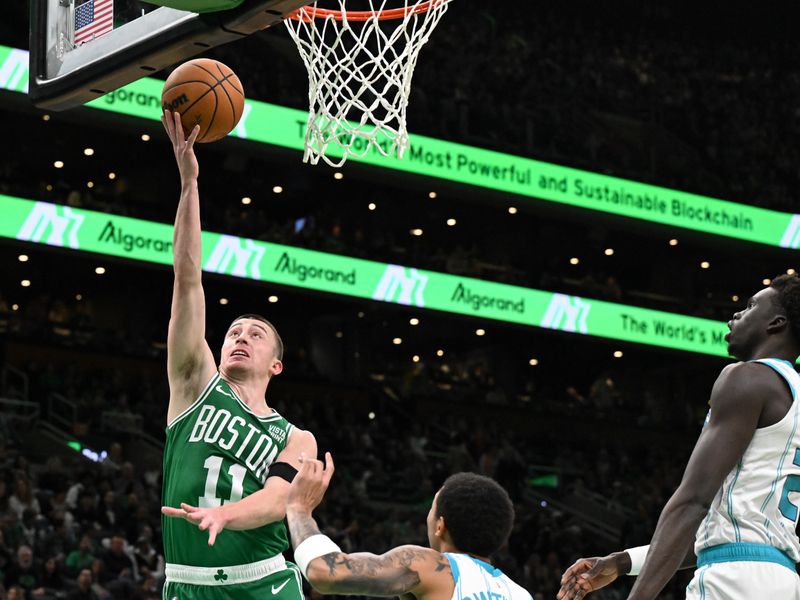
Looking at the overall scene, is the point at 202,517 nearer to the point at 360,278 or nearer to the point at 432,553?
the point at 432,553

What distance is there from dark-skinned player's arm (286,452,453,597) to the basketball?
1908mm

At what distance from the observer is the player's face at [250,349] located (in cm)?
484

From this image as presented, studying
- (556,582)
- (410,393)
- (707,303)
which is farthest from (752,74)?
(556,582)

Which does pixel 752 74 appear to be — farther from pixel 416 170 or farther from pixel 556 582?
pixel 556 582

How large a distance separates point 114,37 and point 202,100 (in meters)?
0.39

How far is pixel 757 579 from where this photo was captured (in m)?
3.36

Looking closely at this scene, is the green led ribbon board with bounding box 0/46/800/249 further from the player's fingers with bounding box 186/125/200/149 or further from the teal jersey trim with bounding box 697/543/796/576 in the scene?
the teal jersey trim with bounding box 697/543/796/576

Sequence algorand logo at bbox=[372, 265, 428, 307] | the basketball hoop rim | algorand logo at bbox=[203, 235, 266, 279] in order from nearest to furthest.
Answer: the basketball hoop rim < algorand logo at bbox=[203, 235, 266, 279] < algorand logo at bbox=[372, 265, 428, 307]

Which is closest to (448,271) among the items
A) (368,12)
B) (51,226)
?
(51,226)

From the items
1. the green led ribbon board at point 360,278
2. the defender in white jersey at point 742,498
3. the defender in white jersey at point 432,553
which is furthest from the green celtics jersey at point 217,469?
the green led ribbon board at point 360,278

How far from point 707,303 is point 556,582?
9537mm

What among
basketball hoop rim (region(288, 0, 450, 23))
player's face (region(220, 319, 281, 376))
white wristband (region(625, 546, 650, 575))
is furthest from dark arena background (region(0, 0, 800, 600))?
white wristband (region(625, 546, 650, 575))

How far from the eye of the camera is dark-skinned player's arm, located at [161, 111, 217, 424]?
4535 mm

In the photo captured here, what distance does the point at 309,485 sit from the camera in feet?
10.9
